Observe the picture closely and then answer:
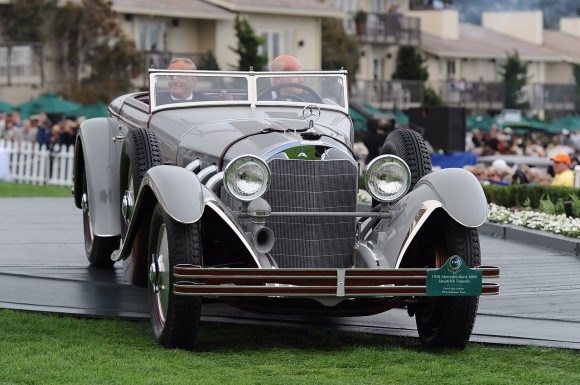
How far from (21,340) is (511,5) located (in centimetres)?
14975

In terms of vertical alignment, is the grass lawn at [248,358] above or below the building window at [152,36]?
below

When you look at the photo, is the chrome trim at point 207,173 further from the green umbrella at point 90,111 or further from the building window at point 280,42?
the building window at point 280,42

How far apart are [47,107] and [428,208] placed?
2840cm

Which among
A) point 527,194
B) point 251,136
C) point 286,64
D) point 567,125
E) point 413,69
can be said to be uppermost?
point 286,64

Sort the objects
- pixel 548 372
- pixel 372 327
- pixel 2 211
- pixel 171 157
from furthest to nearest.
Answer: pixel 2 211 < pixel 171 157 < pixel 372 327 < pixel 548 372

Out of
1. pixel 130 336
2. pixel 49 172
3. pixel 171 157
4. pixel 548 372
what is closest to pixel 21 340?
pixel 130 336

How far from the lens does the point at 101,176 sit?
1122cm

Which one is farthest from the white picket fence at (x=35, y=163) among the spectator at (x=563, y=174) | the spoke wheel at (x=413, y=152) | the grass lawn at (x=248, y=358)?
the grass lawn at (x=248, y=358)

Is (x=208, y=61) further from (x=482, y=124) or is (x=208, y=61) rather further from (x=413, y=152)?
(x=413, y=152)

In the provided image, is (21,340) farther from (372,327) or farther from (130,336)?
(372,327)

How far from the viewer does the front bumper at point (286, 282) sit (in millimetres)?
7746

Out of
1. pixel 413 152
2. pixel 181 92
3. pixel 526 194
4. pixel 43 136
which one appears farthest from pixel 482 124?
pixel 413 152

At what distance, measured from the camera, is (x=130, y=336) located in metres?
A: 8.54

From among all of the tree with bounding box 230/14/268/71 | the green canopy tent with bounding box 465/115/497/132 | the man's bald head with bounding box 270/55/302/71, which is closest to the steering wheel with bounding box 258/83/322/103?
the man's bald head with bounding box 270/55/302/71
